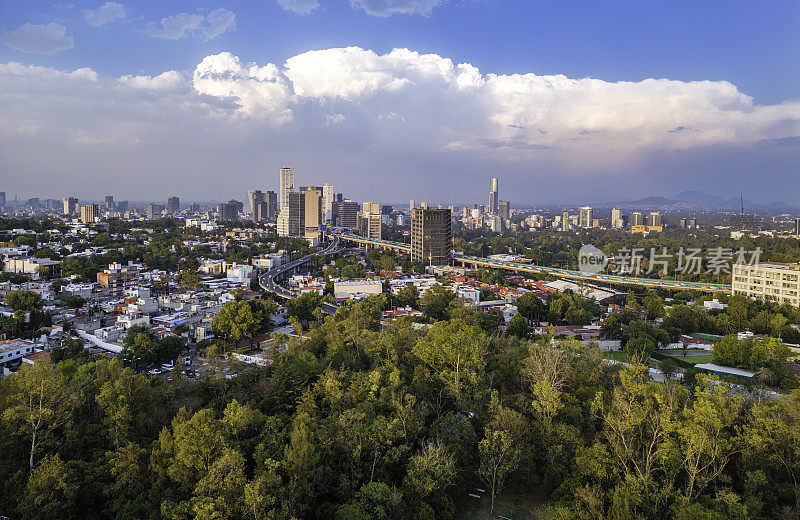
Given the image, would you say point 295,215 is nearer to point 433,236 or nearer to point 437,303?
point 433,236

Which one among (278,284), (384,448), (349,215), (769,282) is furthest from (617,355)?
(349,215)

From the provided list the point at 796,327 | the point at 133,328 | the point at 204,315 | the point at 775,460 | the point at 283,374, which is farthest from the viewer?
the point at 204,315

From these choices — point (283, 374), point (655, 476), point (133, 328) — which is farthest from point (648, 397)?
point (133, 328)

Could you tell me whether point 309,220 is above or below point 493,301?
above

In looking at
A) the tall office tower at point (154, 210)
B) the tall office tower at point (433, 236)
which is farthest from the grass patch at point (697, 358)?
the tall office tower at point (154, 210)

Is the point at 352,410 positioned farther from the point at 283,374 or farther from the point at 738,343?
the point at 738,343

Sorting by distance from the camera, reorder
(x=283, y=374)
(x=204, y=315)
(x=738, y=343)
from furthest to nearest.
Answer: (x=204, y=315), (x=738, y=343), (x=283, y=374)
